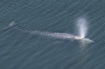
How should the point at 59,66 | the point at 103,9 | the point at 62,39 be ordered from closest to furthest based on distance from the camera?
the point at 59,66
the point at 62,39
the point at 103,9

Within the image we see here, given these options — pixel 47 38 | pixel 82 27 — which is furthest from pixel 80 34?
pixel 47 38

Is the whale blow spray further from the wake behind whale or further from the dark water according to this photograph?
the dark water

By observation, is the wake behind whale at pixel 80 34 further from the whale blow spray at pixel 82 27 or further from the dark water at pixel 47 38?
the dark water at pixel 47 38

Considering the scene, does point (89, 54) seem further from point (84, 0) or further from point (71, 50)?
point (84, 0)

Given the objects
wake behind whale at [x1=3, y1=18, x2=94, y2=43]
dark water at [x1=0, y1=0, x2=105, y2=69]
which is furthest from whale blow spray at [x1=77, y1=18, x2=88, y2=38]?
dark water at [x1=0, y1=0, x2=105, y2=69]

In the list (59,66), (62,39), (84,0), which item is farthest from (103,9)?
(59,66)

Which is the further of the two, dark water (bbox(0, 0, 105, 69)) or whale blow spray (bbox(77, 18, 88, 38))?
whale blow spray (bbox(77, 18, 88, 38))

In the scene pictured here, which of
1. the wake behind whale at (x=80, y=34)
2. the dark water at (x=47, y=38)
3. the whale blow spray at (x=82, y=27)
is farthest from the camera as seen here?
the whale blow spray at (x=82, y=27)

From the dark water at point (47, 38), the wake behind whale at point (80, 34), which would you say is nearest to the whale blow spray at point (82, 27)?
the wake behind whale at point (80, 34)

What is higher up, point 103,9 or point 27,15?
point 27,15
